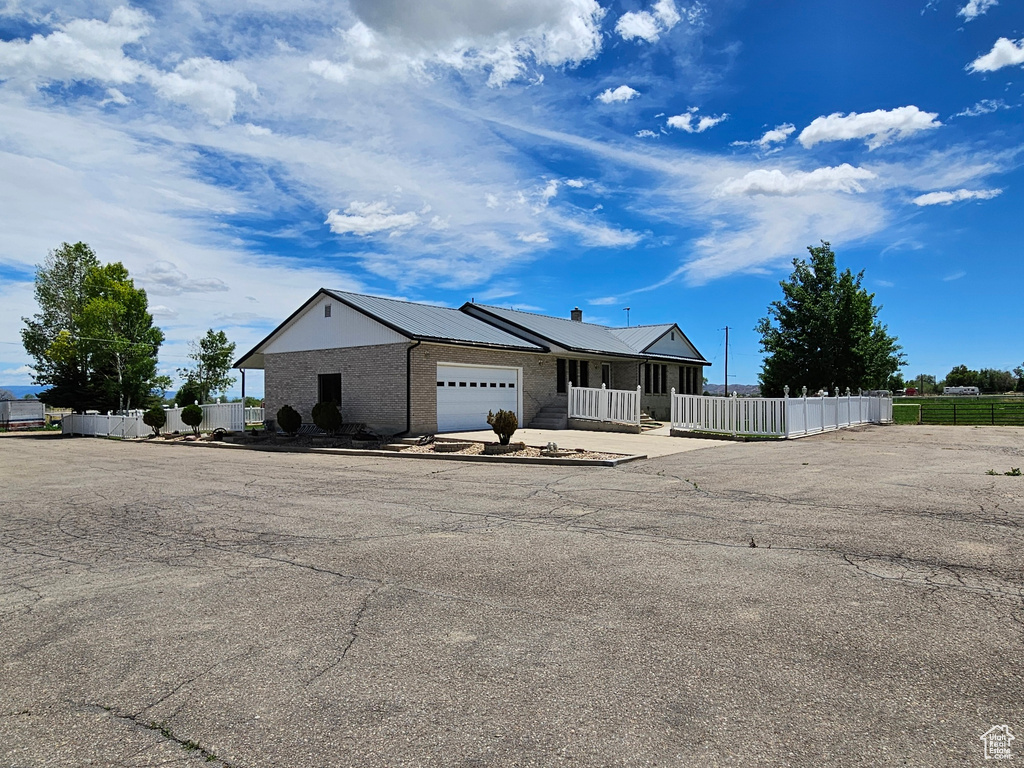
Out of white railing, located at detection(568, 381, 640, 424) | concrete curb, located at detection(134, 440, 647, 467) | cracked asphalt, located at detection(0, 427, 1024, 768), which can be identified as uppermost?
white railing, located at detection(568, 381, 640, 424)

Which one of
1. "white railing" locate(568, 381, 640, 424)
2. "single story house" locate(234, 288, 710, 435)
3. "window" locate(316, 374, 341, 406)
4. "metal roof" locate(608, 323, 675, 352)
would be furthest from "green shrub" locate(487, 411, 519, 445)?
"metal roof" locate(608, 323, 675, 352)

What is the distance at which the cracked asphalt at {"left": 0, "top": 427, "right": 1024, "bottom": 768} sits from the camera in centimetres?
305

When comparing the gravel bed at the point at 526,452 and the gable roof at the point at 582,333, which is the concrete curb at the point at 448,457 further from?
the gable roof at the point at 582,333

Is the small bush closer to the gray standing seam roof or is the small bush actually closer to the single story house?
the single story house

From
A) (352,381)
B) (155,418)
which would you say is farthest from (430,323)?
(155,418)

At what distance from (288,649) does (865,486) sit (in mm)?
9295

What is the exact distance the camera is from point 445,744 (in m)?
3.00

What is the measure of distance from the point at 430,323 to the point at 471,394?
296 cm

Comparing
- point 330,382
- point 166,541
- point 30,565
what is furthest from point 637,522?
point 330,382

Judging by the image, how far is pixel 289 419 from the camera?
22859mm

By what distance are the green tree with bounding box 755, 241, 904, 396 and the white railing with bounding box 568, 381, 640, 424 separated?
46.2 ft

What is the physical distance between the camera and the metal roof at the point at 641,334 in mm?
33219

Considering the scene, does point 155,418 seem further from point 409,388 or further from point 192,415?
point 409,388

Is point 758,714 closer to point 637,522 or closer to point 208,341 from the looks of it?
point 637,522
